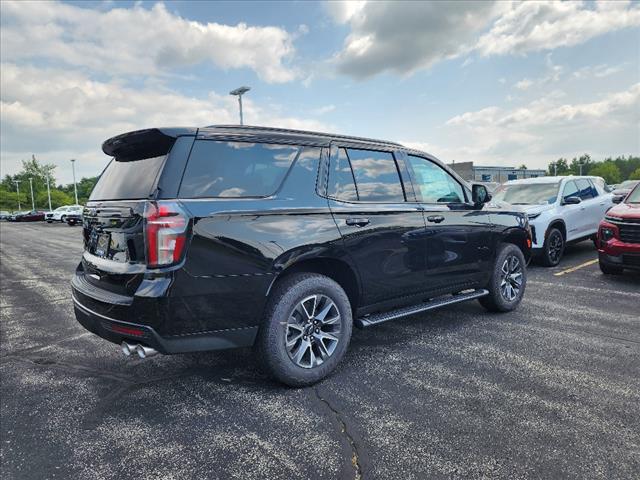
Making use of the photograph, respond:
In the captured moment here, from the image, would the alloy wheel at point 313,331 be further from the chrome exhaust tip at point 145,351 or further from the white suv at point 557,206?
the white suv at point 557,206

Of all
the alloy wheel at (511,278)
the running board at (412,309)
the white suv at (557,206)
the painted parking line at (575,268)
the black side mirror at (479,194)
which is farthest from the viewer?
the white suv at (557,206)

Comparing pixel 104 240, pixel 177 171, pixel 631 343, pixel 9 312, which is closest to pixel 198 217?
pixel 177 171

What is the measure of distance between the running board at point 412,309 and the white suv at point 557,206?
3934 mm

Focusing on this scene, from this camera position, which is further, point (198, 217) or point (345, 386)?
point (345, 386)

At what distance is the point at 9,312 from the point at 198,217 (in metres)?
4.85

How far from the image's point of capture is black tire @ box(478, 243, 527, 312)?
498 cm

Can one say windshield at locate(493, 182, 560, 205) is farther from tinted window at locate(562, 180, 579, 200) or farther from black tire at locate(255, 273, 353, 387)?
black tire at locate(255, 273, 353, 387)

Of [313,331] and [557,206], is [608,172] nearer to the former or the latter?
[557,206]

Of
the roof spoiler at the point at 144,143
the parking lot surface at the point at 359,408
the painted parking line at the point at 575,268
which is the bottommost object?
the painted parking line at the point at 575,268

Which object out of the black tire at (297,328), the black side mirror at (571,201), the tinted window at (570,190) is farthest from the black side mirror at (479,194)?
the tinted window at (570,190)

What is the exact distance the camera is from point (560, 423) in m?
2.67

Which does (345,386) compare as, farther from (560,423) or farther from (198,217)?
(198,217)

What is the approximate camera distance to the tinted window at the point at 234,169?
2848mm

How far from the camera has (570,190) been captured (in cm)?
892
